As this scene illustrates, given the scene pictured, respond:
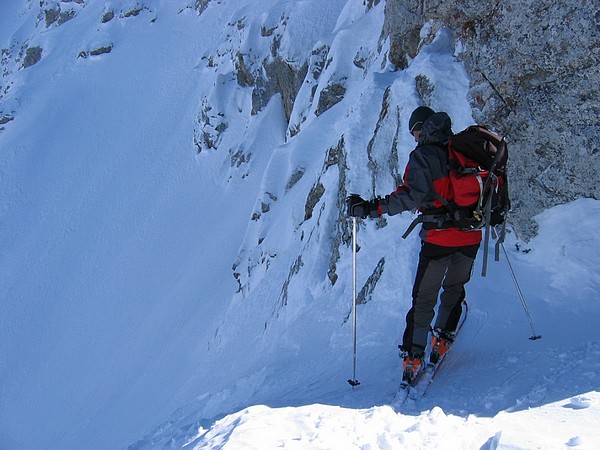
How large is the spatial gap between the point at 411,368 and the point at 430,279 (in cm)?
83

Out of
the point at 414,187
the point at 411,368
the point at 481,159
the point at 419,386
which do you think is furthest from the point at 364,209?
the point at 419,386

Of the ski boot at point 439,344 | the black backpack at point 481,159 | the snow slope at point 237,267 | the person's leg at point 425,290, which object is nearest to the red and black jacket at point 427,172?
the black backpack at point 481,159

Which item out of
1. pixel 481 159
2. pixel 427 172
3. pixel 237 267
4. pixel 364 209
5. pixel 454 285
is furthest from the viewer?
pixel 237 267

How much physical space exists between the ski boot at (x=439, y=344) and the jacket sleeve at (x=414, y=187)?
4.74 feet

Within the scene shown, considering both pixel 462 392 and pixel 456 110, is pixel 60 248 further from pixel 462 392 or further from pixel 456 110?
pixel 462 392

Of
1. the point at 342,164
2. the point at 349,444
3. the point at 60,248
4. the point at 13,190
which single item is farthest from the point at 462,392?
A: the point at 13,190

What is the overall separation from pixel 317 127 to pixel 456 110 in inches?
336

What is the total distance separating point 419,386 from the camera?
4883mm

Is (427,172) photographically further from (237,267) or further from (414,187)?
(237,267)

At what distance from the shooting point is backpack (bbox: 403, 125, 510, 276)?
4594 mm

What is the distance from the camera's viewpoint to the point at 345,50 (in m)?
16.7

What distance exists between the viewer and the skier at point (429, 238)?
4.55 meters

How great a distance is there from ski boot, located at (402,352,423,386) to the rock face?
268 centimetres

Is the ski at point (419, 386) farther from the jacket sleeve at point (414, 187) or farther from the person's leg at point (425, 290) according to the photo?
the jacket sleeve at point (414, 187)
